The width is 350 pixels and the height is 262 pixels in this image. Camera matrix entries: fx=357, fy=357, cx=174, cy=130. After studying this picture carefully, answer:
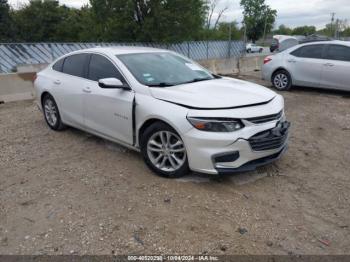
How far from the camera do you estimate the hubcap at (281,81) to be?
10.5 m

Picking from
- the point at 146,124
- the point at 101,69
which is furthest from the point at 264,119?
the point at 101,69

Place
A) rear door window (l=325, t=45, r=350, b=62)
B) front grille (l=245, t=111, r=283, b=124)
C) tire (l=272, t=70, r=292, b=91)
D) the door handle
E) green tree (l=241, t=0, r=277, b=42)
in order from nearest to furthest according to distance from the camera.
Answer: front grille (l=245, t=111, r=283, b=124) → the door handle → rear door window (l=325, t=45, r=350, b=62) → tire (l=272, t=70, r=292, b=91) → green tree (l=241, t=0, r=277, b=42)

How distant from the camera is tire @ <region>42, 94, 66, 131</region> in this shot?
6.14 metres

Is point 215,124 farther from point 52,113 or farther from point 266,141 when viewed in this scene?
point 52,113

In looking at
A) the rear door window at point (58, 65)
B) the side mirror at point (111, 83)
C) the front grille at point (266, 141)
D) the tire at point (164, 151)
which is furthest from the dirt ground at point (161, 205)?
the rear door window at point (58, 65)

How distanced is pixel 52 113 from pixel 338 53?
7447mm

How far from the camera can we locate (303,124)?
692 cm

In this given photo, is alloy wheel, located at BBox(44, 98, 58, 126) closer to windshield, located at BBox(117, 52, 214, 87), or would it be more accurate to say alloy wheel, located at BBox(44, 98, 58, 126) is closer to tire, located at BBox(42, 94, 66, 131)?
tire, located at BBox(42, 94, 66, 131)

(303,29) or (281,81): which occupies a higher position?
(303,29)

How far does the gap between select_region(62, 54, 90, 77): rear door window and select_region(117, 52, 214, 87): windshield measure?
0.84 meters

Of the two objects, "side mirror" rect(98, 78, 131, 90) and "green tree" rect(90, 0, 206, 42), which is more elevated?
"green tree" rect(90, 0, 206, 42)

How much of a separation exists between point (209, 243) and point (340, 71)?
780cm

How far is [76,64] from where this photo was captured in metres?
5.66

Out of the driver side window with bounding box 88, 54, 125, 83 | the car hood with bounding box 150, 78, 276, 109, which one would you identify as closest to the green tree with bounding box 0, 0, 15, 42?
the driver side window with bounding box 88, 54, 125, 83
